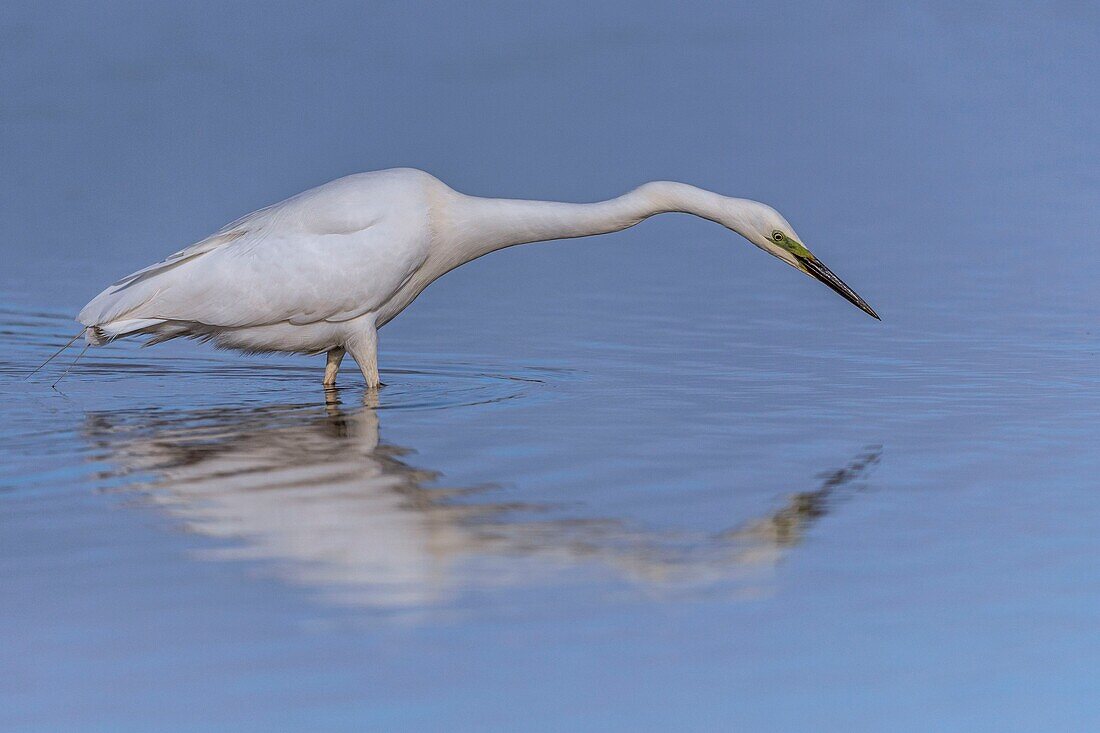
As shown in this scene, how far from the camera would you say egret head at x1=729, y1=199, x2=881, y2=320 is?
11195mm

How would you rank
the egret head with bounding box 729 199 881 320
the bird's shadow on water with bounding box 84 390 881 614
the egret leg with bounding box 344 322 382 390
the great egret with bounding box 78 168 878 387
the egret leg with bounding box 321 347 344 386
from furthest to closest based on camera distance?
the egret leg with bounding box 321 347 344 386
the egret leg with bounding box 344 322 382 390
the egret head with bounding box 729 199 881 320
the great egret with bounding box 78 168 878 387
the bird's shadow on water with bounding box 84 390 881 614

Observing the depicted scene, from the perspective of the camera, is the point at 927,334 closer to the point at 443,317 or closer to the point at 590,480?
the point at 443,317

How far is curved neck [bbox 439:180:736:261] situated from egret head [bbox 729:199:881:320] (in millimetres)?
76

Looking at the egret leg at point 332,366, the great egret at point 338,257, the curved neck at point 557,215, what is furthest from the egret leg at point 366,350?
the curved neck at point 557,215

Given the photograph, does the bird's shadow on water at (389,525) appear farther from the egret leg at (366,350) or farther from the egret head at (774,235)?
the egret head at (774,235)

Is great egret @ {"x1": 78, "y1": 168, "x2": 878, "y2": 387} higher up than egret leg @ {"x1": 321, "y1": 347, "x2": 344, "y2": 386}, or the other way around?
great egret @ {"x1": 78, "y1": 168, "x2": 878, "y2": 387}

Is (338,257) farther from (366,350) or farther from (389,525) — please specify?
(389,525)

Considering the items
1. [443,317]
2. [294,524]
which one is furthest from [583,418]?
[443,317]

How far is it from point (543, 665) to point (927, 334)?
9.73 metres

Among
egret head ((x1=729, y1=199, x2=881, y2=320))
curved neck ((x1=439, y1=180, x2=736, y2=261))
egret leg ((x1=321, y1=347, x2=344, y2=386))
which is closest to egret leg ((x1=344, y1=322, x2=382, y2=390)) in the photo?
egret leg ((x1=321, y1=347, x2=344, y2=386))

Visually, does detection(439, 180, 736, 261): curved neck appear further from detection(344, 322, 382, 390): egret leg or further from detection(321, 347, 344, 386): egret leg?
detection(321, 347, 344, 386): egret leg

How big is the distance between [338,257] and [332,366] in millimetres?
990

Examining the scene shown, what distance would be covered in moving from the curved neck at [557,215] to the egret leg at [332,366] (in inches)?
40.7

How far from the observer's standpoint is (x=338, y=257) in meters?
11.1
